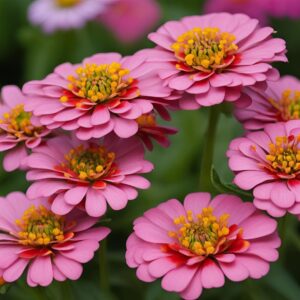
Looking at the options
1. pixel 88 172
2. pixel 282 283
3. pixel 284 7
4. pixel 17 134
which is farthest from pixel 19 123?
pixel 284 7

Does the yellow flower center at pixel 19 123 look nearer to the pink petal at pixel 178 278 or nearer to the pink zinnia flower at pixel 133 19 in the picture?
the pink petal at pixel 178 278

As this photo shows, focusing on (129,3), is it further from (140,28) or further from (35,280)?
(35,280)

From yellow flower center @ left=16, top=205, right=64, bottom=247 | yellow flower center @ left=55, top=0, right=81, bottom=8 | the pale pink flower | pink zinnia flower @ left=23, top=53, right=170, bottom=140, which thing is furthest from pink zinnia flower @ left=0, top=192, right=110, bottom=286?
yellow flower center @ left=55, top=0, right=81, bottom=8

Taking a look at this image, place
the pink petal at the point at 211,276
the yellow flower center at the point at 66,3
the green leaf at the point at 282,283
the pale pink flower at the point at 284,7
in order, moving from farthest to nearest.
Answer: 1. the yellow flower center at the point at 66,3
2. the pale pink flower at the point at 284,7
3. the green leaf at the point at 282,283
4. the pink petal at the point at 211,276

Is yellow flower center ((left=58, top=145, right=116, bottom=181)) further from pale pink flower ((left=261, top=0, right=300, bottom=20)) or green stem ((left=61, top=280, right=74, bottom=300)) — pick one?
pale pink flower ((left=261, top=0, right=300, bottom=20))

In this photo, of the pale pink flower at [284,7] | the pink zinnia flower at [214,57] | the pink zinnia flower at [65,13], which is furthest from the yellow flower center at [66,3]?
the pink zinnia flower at [214,57]

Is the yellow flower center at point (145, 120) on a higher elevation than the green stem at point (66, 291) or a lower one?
higher

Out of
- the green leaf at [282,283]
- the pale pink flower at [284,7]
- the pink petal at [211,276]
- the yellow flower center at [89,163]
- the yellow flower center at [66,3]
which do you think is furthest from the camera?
the yellow flower center at [66,3]

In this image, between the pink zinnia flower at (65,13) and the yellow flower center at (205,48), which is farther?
the pink zinnia flower at (65,13)

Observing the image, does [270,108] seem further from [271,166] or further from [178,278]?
[178,278]
